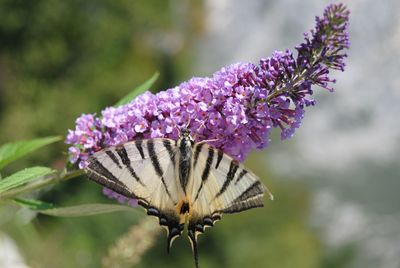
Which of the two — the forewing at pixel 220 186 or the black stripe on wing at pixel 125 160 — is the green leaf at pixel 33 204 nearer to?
the black stripe on wing at pixel 125 160

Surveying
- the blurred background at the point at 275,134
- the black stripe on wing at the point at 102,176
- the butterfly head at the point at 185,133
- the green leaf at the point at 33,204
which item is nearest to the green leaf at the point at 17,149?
the green leaf at the point at 33,204

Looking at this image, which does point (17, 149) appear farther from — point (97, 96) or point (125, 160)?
point (97, 96)

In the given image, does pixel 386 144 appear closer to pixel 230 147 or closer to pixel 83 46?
pixel 83 46

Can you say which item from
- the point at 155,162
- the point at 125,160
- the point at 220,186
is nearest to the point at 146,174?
the point at 155,162

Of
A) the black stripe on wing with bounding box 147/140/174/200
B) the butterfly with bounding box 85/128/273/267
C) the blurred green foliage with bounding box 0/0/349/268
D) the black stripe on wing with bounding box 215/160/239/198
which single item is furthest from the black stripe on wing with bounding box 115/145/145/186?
the blurred green foliage with bounding box 0/0/349/268

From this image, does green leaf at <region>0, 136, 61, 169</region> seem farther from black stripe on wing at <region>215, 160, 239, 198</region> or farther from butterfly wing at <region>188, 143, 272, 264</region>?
black stripe on wing at <region>215, 160, 239, 198</region>

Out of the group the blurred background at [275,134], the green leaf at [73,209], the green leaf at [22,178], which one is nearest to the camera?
the green leaf at [22,178]

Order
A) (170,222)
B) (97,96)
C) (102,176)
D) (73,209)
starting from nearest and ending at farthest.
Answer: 1. (102,176)
2. (73,209)
3. (170,222)
4. (97,96)

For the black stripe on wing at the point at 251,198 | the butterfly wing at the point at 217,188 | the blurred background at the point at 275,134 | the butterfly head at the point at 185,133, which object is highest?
the blurred background at the point at 275,134
